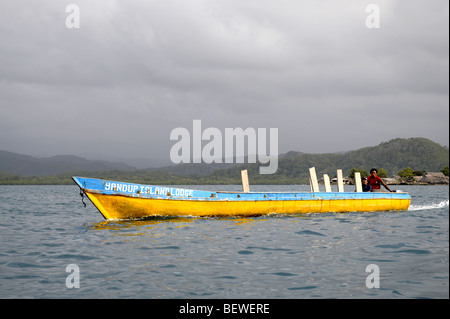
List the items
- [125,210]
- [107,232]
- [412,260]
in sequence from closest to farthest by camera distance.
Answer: [412,260] → [107,232] → [125,210]

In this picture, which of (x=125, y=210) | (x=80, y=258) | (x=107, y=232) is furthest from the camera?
(x=125, y=210)

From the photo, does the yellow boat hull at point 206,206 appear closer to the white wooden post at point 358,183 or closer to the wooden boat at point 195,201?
the wooden boat at point 195,201

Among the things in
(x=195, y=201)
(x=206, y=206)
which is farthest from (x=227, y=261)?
(x=206, y=206)

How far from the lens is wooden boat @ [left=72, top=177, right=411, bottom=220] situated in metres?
20.7

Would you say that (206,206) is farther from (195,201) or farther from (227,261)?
(227,261)

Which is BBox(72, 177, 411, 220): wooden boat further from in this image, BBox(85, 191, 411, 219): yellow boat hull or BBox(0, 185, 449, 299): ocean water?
BBox(0, 185, 449, 299): ocean water

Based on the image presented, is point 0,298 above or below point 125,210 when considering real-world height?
below

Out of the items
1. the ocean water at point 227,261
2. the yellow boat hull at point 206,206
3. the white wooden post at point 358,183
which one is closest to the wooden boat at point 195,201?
the yellow boat hull at point 206,206

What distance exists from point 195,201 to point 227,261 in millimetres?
9713

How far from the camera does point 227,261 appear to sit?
12.2 meters
